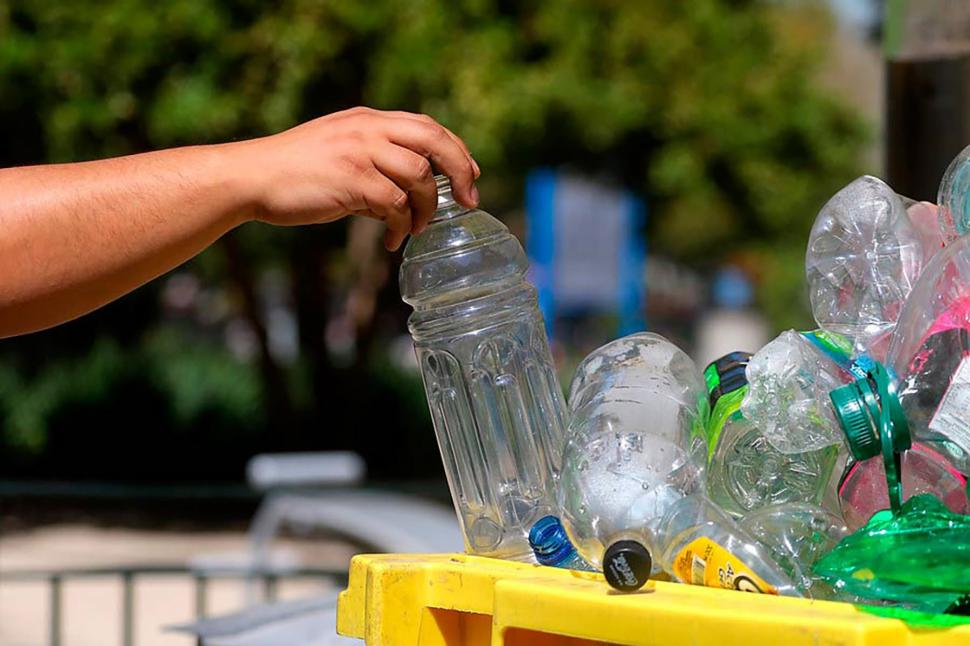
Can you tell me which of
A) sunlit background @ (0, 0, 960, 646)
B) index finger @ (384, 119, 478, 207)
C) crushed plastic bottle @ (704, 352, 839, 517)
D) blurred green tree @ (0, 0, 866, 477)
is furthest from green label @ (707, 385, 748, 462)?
blurred green tree @ (0, 0, 866, 477)

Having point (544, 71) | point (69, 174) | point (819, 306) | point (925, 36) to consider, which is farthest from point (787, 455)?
point (544, 71)

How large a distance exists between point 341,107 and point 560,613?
948 cm

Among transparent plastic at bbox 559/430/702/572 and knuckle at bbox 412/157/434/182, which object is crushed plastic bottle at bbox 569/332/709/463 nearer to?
transparent plastic at bbox 559/430/702/572

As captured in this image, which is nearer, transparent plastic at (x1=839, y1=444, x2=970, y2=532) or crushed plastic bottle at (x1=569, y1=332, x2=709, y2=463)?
transparent plastic at (x1=839, y1=444, x2=970, y2=532)

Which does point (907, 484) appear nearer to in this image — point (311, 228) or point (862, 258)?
point (862, 258)

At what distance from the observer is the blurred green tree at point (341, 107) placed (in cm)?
972

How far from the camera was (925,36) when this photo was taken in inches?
140

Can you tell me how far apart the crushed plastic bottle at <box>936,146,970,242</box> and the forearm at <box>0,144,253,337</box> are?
1082 mm

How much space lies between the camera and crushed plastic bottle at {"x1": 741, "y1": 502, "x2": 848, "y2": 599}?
1.81 metres

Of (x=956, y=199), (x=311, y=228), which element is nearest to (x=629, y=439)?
(x=956, y=199)

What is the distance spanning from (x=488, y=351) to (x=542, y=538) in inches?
18.0

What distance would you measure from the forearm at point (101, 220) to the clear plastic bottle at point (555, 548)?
0.63 metres

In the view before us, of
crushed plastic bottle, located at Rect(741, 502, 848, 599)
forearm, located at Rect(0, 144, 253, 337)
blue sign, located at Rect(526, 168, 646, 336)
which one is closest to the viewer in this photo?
crushed plastic bottle, located at Rect(741, 502, 848, 599)

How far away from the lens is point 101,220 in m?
1.94
